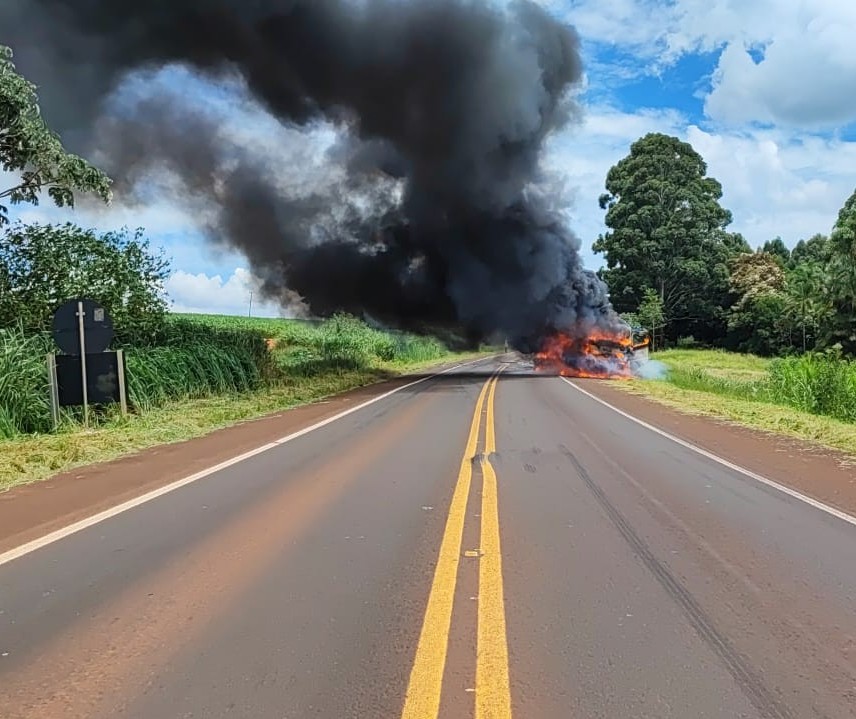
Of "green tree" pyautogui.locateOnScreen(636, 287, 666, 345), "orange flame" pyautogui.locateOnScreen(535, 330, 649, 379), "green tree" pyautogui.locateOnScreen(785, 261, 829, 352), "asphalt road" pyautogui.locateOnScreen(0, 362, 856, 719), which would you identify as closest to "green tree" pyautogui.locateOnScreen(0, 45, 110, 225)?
"asphalt road" pyautogui.locateOnScreen(0, 362, 856, 719)

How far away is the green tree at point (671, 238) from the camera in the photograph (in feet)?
189

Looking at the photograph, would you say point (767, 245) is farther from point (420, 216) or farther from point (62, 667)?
point (62, 667)

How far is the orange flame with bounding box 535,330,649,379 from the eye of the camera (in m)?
31.0

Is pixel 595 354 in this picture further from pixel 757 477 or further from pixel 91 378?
pixel 757 477

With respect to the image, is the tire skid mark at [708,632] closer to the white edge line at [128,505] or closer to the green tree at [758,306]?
the white edge line at [128,505]

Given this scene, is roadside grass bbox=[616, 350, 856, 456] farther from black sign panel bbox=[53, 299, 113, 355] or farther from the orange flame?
black sign panel bbox=[53, 299, 113, 355]

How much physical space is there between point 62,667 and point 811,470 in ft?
26.7

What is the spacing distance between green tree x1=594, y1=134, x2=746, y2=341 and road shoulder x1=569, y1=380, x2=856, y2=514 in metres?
44.6

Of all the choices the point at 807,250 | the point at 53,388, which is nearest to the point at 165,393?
the point at 53,388

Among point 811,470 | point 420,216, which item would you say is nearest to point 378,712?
point 811,470

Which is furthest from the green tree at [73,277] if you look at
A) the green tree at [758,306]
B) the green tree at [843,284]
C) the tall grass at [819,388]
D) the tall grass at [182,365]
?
the green tree at [758,306]

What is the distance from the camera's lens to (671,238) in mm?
57312

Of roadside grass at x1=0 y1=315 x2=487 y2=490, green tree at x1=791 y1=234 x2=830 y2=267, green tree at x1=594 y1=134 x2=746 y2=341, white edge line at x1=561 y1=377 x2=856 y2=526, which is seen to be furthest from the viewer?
green tree at x1=791 y1=234 x2=830 y2=267

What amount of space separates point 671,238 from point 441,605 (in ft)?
189
